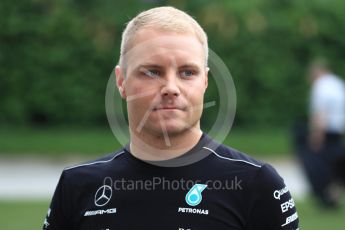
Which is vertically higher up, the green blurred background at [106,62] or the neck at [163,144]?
the green blurred background at [106,62]

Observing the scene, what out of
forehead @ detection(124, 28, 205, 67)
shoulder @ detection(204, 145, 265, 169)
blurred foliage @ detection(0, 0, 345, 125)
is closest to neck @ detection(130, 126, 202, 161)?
shoulder @ detection(204, 145, 265, 169)

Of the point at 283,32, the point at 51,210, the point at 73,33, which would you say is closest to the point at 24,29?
the point at 73,33

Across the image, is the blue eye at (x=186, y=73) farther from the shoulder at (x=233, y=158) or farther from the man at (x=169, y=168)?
the shoulder at (x=233, y=158)

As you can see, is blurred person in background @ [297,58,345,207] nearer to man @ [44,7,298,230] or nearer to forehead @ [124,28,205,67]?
man @ [44,7,298,230]

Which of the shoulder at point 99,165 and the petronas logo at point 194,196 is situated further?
the shoulder at point 99,165

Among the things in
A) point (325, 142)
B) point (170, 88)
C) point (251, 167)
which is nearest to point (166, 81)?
point (170, 88)

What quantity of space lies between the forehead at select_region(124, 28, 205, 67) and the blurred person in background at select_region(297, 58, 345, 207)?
32.4ft

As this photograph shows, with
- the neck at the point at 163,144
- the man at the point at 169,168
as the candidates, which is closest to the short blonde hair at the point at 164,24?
the man at the point at 169,168

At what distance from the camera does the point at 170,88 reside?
2754 millimetres

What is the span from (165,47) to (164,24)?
0.09 meters

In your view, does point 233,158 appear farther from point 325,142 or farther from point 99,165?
point 325,142

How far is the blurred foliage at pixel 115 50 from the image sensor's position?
18.8 meters

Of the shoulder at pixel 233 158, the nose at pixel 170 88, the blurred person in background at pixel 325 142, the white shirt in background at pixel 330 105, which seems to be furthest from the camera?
the white shirt in background at pixel 330 105

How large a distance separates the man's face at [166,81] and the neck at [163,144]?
0.05 m
